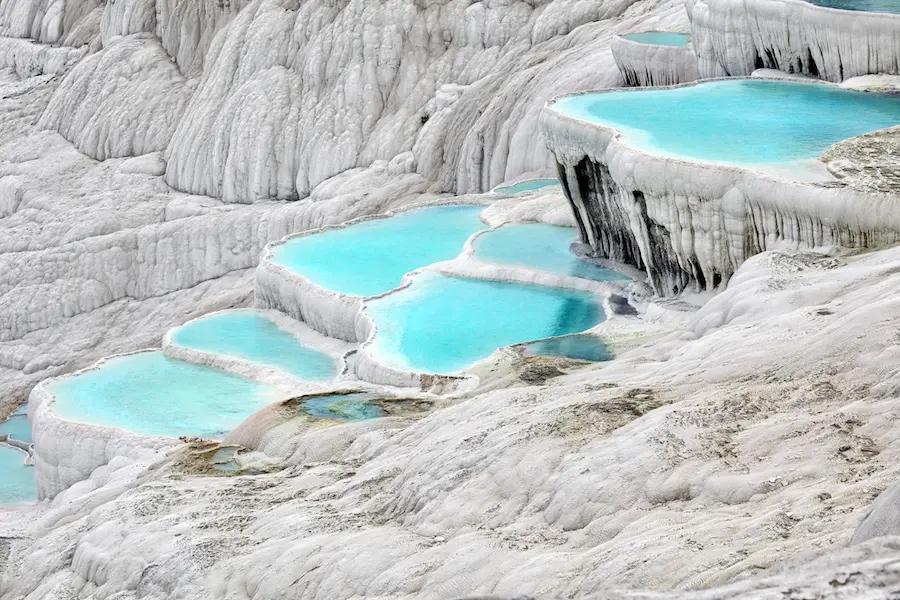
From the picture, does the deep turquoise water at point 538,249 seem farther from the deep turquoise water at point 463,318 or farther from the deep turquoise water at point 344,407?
the deep turquoise water at point 344,407

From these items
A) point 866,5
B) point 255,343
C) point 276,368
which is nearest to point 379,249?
point 255,343

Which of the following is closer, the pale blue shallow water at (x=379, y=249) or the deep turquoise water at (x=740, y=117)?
the deep turquoise water at (x=740, y=117)

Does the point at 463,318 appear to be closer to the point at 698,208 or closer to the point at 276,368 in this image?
the point at 276,368

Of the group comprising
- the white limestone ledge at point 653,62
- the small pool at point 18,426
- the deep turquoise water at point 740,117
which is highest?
the deep turquoise water at point 740,117

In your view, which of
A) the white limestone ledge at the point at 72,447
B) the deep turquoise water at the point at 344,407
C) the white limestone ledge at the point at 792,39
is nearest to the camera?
the deep turquoise water at the point at 344,407

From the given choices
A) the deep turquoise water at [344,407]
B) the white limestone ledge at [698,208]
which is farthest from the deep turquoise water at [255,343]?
the white limestone ledge at [698,208]

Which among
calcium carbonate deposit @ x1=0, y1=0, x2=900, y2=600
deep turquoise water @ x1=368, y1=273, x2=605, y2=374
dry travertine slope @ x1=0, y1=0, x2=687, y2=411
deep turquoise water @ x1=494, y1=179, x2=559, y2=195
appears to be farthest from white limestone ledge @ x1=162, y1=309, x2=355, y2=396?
dry travertine slope @ x1=0, y1=0, x2=687, y2=411

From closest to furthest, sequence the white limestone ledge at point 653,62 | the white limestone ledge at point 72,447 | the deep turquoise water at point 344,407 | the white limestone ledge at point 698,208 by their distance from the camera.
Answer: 1. the white limestone ledge at point 698,208
2. the deep turquoise water at point 344,407
3. the white limestone ledge at point 72,447
4. the white limestone ledge at point 653,62
